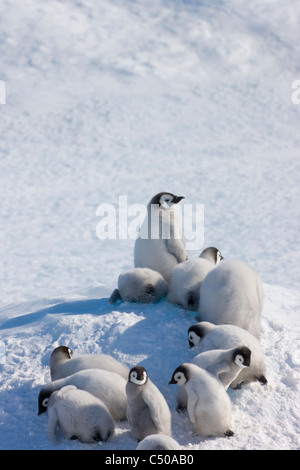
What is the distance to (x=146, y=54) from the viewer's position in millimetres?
14039

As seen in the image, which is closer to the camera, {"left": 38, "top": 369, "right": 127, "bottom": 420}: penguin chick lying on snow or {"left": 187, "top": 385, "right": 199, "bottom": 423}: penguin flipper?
{"left": 187, "top": 385, "right": 199, "bottom": 423}: penguin flipper

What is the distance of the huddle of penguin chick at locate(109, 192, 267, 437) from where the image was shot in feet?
9.64

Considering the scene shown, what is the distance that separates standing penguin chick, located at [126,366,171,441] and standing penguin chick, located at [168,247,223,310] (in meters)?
1.16

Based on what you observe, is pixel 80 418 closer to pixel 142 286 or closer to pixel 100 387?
pixel 100 387

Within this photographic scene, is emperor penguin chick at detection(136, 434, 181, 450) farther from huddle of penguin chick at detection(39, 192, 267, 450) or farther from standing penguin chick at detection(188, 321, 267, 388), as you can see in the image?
standing penguin chick at detection(188, 321, 267, 388)

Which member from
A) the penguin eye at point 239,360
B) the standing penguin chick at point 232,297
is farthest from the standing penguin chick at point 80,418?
the standing penguin chick at point 232,297

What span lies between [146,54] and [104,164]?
4.01 m

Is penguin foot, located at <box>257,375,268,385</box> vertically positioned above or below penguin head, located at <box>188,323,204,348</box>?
below

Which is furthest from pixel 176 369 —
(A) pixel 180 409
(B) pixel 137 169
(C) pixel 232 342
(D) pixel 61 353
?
(B) pixel 137 169

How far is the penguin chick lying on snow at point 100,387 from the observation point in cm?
302

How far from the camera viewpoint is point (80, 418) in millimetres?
2828

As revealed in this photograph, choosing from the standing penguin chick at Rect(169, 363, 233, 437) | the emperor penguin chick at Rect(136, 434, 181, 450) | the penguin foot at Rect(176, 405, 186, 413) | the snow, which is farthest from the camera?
the snow

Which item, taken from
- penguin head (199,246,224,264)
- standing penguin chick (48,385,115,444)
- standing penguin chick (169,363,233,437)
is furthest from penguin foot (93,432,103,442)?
penguin head (199,246,224,264)
